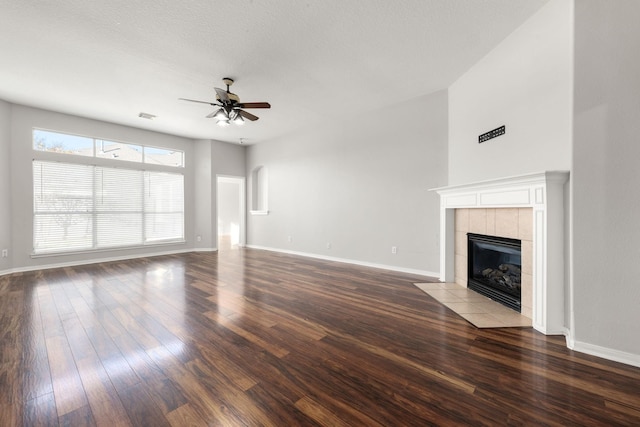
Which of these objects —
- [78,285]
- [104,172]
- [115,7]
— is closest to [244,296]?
[78,285]

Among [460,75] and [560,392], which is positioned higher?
[460,75]

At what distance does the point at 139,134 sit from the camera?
584 centimetres

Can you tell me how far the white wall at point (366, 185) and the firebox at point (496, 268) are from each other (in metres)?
0.65

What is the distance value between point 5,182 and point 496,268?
7857mm

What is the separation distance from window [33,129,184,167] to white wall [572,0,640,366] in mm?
7437

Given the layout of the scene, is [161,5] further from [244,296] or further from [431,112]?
[431,112]

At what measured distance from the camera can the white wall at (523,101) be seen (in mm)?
2203

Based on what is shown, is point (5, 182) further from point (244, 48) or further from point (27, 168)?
point (244, 48)

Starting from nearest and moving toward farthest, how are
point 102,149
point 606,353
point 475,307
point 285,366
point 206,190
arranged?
point 285,366
point 606,353
point 475,307
point 102,149
point 206,190

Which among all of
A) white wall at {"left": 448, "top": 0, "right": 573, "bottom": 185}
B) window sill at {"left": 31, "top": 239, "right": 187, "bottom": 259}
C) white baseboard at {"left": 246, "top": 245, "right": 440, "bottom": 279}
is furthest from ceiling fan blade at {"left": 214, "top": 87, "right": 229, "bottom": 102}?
window sill at {"left": 31, "top": 239, "right": 187, "bottom": 259}

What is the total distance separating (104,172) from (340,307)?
5866 mm

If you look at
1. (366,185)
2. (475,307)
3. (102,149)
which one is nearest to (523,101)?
(475,307)

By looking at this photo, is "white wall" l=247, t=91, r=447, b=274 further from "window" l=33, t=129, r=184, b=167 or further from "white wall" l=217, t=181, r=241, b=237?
"white wall" l=217, t=181, r=241, b=237

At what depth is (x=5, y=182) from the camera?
14.1 ft
